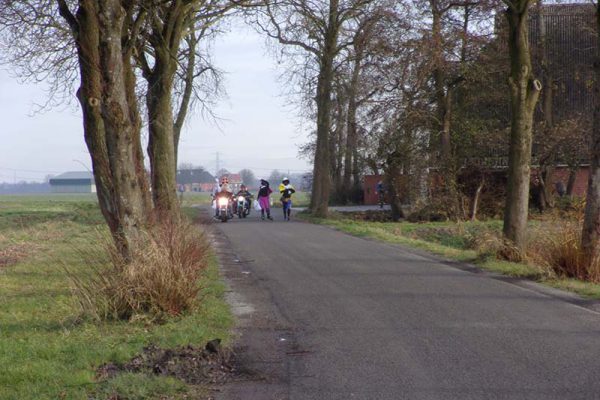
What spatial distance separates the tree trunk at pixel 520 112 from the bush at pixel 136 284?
8.12m

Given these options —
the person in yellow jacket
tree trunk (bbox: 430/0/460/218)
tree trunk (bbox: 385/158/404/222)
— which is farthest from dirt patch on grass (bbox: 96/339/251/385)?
tree trunk (bbox: 385/158/404/222)

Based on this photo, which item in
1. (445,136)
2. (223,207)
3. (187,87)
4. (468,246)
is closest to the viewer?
(468,246)

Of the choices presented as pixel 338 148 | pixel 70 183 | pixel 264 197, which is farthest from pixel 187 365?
pixel 70 183

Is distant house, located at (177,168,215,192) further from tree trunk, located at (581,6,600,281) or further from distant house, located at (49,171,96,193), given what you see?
tree trunk, located at (581,6,600,281)

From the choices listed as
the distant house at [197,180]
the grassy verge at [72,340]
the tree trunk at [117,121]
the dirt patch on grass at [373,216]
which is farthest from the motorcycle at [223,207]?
the distant house at [197,180]

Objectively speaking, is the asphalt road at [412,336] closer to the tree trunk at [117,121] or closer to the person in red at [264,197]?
the tree trunk at [117,121]

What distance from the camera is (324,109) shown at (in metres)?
34.1

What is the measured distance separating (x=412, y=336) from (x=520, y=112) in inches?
334

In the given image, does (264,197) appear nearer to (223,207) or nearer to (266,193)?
(266,193)

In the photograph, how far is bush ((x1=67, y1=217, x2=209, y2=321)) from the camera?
954 cm

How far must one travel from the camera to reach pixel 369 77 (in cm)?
3209

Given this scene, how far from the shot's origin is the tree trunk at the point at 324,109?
32.5 meters

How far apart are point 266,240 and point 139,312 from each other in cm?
1212

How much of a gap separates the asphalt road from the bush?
102cm
